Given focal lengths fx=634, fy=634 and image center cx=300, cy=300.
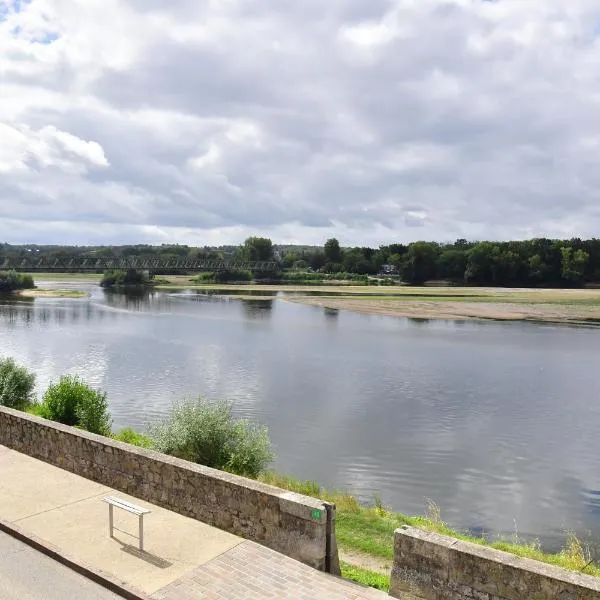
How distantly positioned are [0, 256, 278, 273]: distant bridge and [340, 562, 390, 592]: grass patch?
5218 inches

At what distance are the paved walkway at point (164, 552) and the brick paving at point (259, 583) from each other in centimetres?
1

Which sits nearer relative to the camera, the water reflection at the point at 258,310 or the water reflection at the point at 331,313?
the water reflection at the point at 331,313

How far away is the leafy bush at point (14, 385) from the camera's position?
22172mm

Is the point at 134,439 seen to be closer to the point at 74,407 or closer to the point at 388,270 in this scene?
the point at 74,407

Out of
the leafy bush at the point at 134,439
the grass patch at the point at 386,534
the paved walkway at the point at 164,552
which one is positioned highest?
the paved walkway at the point at 164,552

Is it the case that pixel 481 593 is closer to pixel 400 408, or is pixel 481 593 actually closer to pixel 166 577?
pixel 166 577

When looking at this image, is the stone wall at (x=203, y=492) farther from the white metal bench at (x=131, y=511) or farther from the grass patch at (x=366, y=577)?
the white metal bench at (x=131, y=511)

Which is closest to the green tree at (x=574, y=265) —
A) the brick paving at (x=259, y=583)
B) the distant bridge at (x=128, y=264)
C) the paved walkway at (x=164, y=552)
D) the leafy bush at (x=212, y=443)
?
the distant bridge at (x=128, y=264)

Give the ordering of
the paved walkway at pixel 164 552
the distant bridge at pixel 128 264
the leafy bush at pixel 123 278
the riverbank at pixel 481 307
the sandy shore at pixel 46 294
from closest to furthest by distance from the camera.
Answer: the paved walkway at pixel 164 552, the riverbank at pixel 481 307, the sandy shore at pixel 46 294, the distant bridge at pixel 128 264, the leafy bush at pixel 123 278

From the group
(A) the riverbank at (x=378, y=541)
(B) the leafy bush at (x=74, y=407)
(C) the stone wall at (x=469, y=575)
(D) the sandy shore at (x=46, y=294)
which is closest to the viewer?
(C) the stone wall at (x=469, y=575)

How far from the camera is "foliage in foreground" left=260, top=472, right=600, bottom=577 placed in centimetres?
1110

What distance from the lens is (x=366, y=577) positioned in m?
9.03

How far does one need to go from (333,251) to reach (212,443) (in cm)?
16388

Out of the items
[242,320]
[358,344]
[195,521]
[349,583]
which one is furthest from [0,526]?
[242,320]
